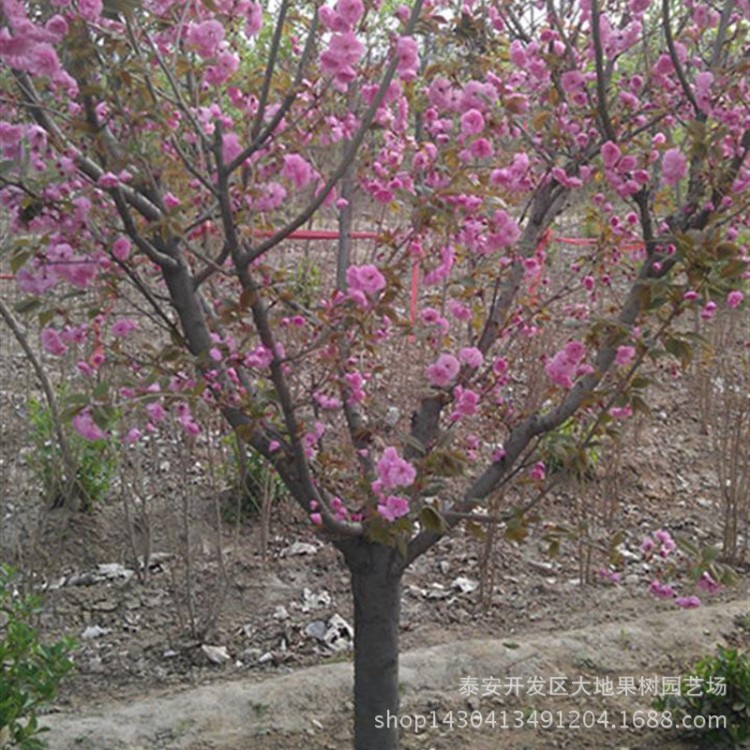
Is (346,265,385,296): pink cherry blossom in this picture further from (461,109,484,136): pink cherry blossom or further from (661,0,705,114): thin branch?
(661,0,705,114): thin branch

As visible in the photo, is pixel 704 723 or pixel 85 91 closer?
pixel 85 91

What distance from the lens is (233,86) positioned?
2154 millimetres

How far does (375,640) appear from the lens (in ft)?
7.79

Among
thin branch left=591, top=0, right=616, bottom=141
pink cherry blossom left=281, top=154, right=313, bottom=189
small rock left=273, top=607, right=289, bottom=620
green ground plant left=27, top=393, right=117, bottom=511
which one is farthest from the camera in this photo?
green ground plant left=27, top=393, right=117, bottom=511

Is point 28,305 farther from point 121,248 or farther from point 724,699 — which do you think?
point 724,699

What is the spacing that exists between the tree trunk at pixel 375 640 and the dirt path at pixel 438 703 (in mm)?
356

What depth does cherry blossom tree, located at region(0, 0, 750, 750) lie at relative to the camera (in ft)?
5.66

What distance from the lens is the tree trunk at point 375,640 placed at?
7.59 feet

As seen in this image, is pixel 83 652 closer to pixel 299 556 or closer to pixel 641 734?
pixel 299 556

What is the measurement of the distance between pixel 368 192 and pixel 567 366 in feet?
1.94

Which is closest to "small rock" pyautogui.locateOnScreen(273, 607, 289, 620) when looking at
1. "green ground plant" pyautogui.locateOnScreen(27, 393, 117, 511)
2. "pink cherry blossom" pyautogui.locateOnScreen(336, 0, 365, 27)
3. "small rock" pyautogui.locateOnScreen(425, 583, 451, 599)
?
"small rock" pyautogui.locateOnScreen(425, 583, 451, 599)

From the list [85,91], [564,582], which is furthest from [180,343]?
[564,582]

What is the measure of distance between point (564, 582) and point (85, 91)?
291 cm

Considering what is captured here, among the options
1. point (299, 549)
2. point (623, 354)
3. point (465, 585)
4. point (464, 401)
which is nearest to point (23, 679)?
point (464, 401)
